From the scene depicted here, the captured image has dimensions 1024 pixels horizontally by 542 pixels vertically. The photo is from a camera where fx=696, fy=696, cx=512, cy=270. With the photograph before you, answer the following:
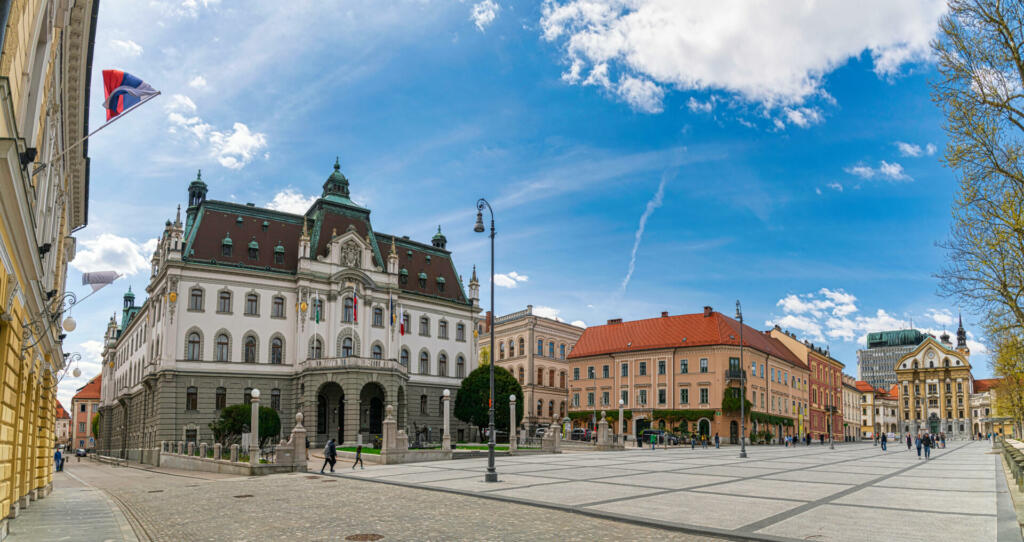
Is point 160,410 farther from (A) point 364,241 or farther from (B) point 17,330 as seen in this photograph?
(B) point 17,330

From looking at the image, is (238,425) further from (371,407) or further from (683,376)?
(683,376)

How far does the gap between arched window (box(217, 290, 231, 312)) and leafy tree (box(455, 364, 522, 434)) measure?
2066 cm

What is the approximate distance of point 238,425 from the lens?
4538 cm

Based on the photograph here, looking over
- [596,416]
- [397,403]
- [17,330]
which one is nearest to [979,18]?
[17,330]

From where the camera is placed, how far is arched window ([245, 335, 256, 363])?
55.8m

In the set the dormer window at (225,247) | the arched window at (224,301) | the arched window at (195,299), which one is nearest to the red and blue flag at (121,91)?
the arched window at (195,299)

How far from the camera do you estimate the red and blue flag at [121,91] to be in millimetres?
13344

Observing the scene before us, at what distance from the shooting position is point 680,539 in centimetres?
1277

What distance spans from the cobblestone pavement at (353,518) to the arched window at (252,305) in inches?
1319

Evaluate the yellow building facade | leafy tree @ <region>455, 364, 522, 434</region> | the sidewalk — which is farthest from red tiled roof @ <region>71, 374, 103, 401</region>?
the sidewalk

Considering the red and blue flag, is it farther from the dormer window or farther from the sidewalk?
the dormer window

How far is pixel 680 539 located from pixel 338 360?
149ft

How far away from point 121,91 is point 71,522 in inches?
401

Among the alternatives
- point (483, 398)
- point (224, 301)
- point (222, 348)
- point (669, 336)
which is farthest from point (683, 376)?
point (224, 301)
